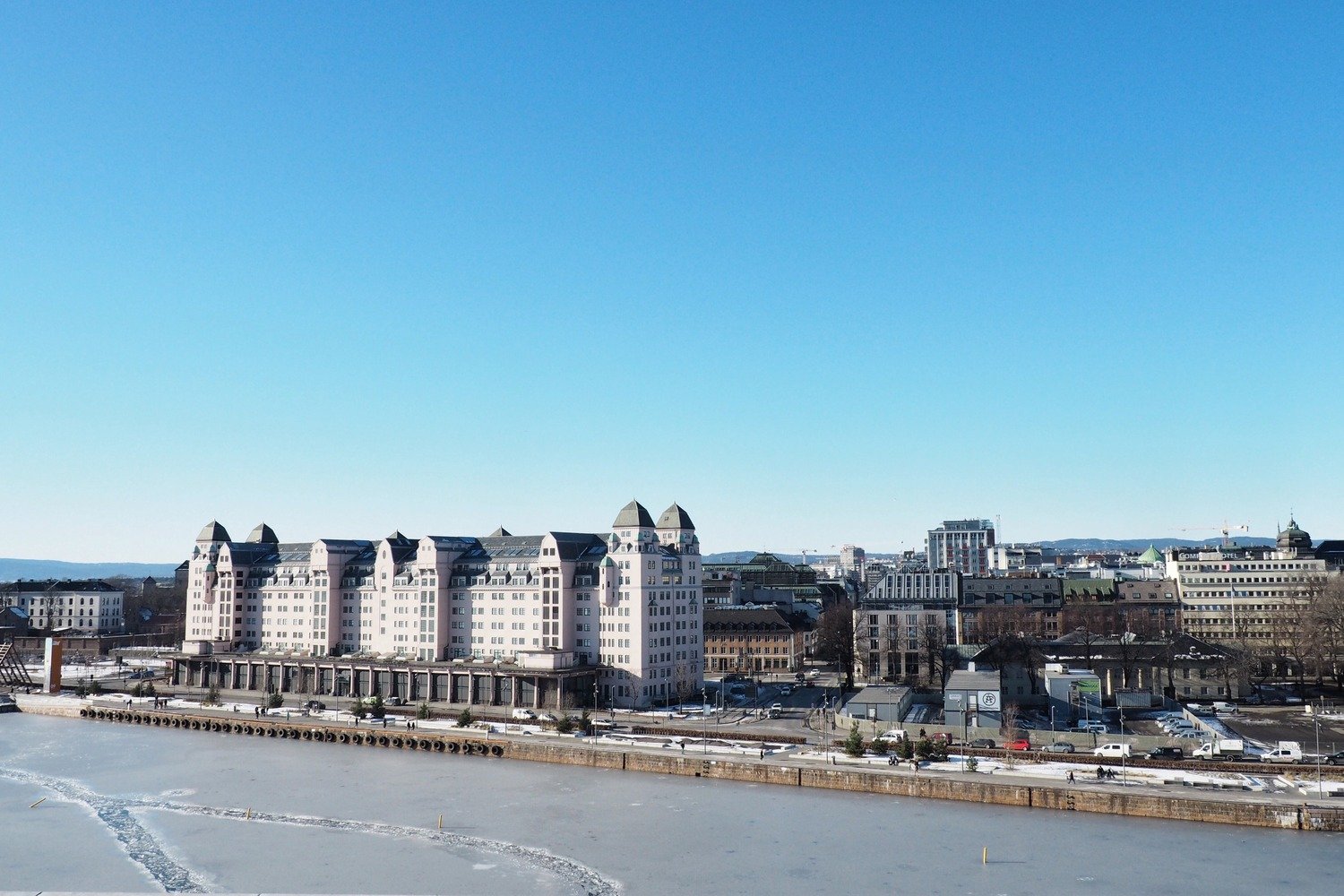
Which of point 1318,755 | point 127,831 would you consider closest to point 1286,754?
point 1318,755

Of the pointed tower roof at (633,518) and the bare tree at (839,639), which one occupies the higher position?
the pointed tower roof at (633,518)

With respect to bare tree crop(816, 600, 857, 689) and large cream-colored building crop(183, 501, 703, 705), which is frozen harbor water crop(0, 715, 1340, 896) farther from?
bare tree crop(816, 600, 857, 689)

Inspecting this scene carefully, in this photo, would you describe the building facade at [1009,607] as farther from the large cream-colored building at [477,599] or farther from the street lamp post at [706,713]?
the large cream-colored building at [477,599]

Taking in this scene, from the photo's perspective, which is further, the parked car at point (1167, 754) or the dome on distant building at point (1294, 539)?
the dome on distant building at point (1294, 539)

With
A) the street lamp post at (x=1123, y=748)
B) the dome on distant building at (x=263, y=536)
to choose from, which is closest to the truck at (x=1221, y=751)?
the street lamp post at (x=1123, y=748)

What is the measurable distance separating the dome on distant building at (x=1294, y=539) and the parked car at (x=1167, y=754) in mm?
95269

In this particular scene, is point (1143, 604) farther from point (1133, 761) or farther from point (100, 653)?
point (100, 653)

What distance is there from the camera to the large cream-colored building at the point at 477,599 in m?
98.4

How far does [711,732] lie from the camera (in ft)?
264

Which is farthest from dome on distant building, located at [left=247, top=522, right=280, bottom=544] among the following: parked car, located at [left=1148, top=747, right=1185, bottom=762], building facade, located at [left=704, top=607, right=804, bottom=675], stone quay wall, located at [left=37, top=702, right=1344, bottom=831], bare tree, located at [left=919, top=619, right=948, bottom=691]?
parked car, located at [left=1148, top=747, right=1185, bottom=762]

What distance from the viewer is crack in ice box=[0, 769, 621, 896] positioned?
153 ft

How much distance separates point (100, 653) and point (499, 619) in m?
95.2

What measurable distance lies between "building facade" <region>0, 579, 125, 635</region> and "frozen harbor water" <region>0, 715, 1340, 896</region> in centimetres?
13095

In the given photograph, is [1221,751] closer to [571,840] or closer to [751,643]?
[571,840]
